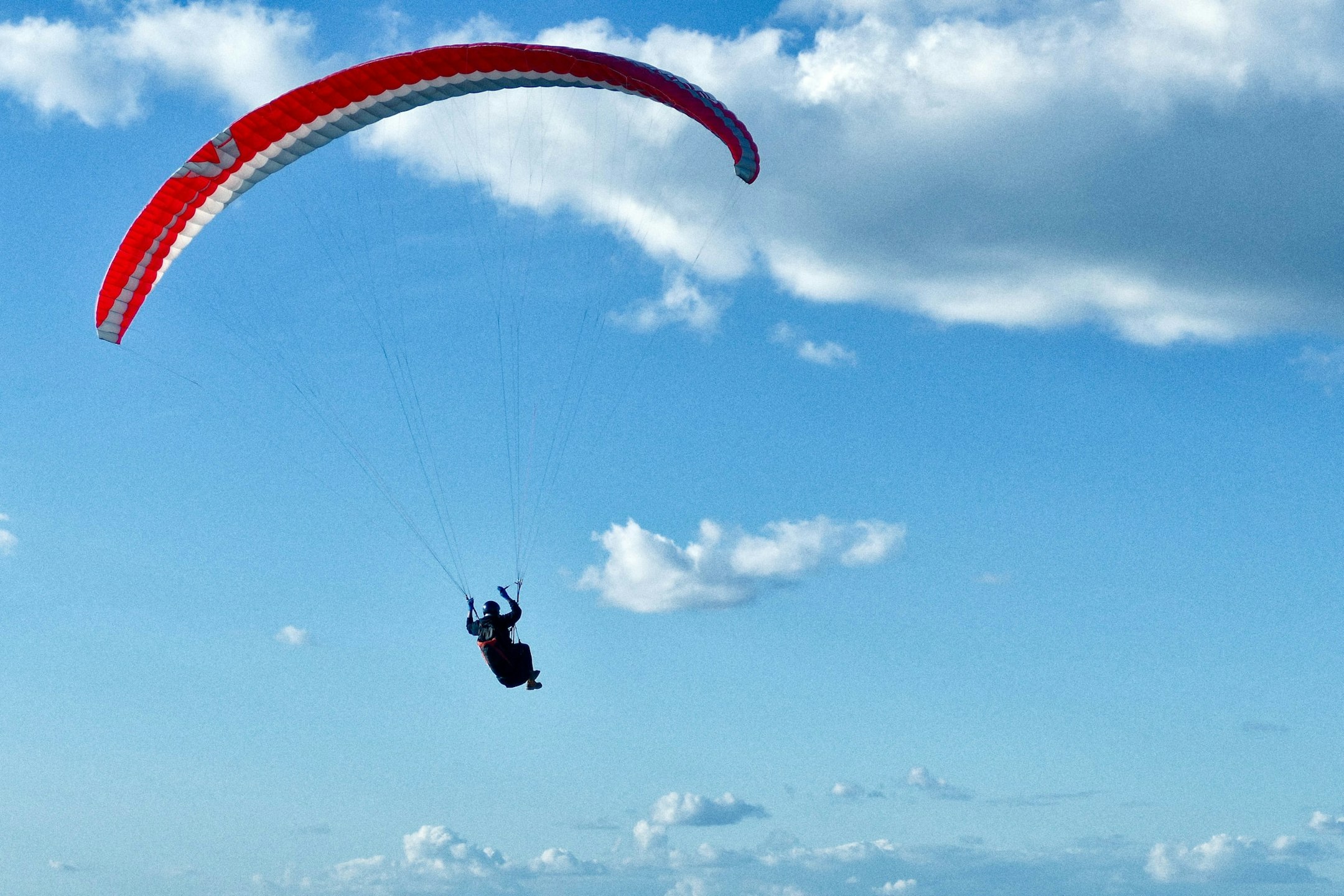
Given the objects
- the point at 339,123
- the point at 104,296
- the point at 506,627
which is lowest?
the point at 506,627

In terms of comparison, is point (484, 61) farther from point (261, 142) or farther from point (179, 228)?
point (179, 228)

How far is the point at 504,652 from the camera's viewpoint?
31297 mm

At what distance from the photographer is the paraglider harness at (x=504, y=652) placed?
102ft

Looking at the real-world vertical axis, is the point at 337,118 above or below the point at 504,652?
above

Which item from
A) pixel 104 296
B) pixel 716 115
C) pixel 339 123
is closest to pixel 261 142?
pixel 339 123

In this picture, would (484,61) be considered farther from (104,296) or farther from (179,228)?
(104,296)

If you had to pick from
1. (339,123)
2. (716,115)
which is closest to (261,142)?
(339,123)

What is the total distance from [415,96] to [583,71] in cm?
332

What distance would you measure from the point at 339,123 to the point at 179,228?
3.91 metres

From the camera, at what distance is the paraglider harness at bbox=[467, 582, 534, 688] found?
31203 millimetres

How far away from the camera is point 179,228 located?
107 feet

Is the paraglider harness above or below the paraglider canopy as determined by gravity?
below

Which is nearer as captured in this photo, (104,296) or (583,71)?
(583,71)

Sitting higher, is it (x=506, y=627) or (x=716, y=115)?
(x=716, y=115)
